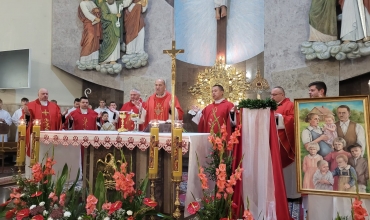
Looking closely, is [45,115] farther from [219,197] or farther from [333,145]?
[333,145]

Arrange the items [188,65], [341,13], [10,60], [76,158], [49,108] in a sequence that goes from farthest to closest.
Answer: [188,65] → [10,60] → [341,13] → [49,108] → [76,158]

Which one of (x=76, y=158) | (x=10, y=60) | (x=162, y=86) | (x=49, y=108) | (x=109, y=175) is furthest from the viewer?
(x=10, y=60)

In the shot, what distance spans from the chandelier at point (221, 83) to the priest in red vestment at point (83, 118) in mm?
3601

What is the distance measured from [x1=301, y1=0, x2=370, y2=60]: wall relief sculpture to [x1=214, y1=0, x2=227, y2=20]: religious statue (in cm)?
256

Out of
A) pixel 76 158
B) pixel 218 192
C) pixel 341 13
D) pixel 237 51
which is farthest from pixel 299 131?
pixel 237 51

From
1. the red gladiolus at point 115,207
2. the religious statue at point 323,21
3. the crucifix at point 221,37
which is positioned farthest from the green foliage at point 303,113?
the crucifix at point 221,37

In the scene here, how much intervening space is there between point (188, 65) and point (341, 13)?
4377mm

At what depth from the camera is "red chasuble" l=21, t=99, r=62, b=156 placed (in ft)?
20.8

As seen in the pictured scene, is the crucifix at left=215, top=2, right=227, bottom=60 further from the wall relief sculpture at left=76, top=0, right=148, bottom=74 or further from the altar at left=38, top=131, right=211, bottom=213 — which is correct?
the altar at left=38, top=131, right=211, bottom=213

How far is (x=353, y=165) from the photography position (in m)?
3.09

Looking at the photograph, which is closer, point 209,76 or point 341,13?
point 341,13

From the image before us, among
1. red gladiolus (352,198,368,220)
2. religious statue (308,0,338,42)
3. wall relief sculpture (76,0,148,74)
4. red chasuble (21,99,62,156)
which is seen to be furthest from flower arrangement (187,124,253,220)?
wall relief sculpture (76,0,148,74)

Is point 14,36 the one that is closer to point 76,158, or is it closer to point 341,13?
point 76,158

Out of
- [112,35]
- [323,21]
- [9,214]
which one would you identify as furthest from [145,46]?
[9,214]
